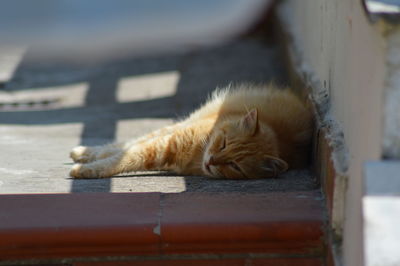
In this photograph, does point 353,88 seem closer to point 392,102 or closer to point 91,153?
point 392,102

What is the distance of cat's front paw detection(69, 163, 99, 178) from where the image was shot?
3.74 metres

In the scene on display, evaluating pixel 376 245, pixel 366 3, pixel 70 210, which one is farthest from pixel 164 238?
pixel 366 3

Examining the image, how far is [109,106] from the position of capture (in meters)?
6.05

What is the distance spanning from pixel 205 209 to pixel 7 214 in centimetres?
82

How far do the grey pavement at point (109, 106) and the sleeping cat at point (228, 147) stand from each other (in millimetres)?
101

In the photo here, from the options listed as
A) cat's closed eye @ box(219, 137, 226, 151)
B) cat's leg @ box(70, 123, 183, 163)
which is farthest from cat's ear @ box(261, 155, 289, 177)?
cat's leg @ box(70, 123, 183, 163)

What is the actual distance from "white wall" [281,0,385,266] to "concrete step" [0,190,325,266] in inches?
11.2

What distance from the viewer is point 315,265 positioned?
2.82m

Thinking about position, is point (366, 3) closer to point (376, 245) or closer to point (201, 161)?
point (376, 245)

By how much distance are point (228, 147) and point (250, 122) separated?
0.21 metres

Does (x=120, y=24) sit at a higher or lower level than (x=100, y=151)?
higher

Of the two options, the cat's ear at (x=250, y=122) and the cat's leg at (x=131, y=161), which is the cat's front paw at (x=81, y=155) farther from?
the cat's ear at (x=250, y=122)

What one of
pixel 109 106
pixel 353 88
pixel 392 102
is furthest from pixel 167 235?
pixel 109 106

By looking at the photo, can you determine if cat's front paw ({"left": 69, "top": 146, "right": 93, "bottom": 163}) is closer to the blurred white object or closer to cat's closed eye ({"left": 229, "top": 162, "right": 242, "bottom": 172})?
cat's closed eye ({"left": 229, "top": 162, "right": 242, "bottom": 172})
